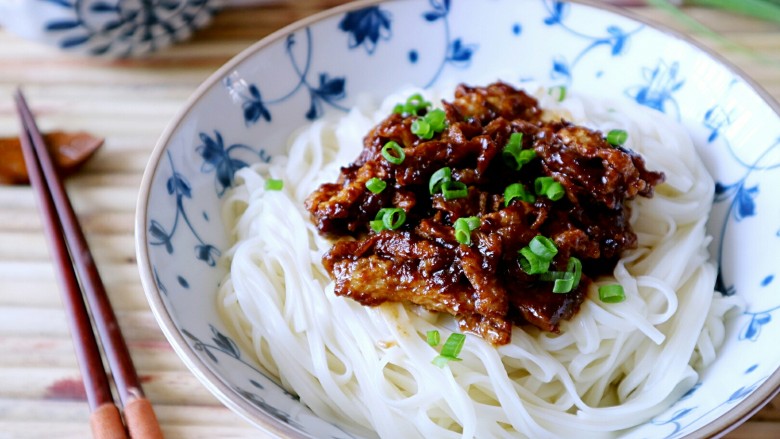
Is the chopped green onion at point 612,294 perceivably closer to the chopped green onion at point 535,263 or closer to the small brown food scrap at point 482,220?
the small brown food scrap at point 482,220

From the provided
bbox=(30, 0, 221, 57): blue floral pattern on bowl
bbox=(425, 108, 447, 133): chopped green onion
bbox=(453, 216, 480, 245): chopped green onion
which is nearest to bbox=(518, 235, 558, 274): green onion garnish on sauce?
bbox=(453, 216, 480, 245): chopped green onion

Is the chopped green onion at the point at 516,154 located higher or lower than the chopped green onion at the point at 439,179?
higher

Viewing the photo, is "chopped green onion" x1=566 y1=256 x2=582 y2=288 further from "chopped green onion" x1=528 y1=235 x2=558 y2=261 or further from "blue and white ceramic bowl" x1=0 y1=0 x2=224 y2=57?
"blue and white ceramic bowl" x1=0 y1=0 x2=224 y2=57

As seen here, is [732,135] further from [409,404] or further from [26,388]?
[26,388]

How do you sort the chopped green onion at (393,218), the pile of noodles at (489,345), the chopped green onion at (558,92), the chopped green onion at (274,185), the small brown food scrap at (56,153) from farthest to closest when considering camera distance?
the small brown food scrap at (56,153) → the chopped green onion at (558,92) → the chopped green onion at (274,185) → the chopped green onion at (393,218) → the pile of noodles at (489,345)

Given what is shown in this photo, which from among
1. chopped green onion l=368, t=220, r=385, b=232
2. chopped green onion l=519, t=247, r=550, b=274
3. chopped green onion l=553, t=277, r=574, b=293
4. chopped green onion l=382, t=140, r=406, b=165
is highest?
chopped green onion l=382, t=140, r=406, b=165

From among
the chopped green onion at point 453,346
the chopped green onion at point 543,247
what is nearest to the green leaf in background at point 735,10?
the chopped green onion at point 543,247

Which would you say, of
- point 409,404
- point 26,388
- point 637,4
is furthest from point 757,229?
point 26,388
